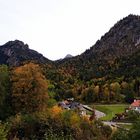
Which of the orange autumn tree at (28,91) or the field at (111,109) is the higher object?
the orange autumn tree at (28,91)

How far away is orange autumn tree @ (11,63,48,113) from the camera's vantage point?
4966cm

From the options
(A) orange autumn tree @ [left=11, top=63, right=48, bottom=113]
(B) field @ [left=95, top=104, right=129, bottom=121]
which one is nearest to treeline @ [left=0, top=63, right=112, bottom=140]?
(A) orange autumn tree @ [left=11, top=63, right=48, bottom=113]

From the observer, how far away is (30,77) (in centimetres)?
5044

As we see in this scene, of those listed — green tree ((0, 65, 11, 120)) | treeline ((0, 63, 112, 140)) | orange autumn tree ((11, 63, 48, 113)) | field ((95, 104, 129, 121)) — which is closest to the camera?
treeline ((0, 63, 112, 140))

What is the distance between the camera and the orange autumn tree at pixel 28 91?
49656mm

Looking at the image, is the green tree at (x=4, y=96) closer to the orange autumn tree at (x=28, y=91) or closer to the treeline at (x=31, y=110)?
the treeline at (x=31, y=110)

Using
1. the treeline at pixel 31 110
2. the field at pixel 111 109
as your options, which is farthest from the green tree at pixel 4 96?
the field at pixel 111 109

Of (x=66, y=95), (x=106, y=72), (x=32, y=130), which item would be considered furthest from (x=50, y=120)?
(x=106, y=72)

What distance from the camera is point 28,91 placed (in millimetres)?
50344

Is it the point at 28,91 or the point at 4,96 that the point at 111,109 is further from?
the point at 4,96

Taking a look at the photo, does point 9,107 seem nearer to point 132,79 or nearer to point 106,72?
point 132,79

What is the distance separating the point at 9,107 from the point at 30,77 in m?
3.96

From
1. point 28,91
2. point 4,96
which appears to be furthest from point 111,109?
point 4,96

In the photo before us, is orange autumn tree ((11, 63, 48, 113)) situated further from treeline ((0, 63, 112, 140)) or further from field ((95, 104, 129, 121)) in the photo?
field ((95, 104, 129, 121))
